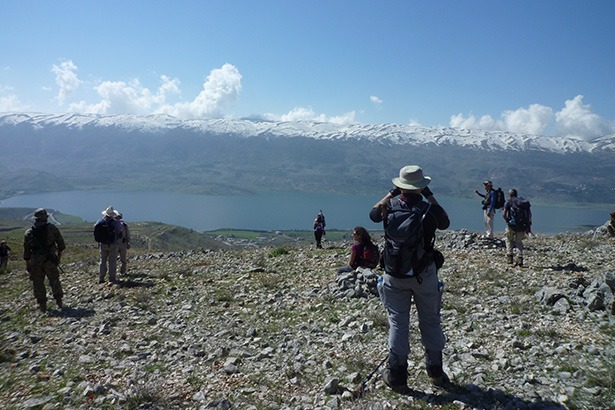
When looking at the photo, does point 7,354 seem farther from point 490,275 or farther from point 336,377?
point 490,275

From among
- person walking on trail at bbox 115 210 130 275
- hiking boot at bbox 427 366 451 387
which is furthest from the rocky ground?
person walking on trail at bbox 115 210 130 275

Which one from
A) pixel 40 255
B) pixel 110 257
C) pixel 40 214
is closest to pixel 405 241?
A: pixel 40 214

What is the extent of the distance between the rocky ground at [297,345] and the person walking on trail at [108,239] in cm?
94

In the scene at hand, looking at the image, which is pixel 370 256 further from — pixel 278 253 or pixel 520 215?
pixel 278 253

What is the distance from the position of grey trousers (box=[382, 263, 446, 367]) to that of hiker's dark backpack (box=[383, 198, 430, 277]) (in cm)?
21

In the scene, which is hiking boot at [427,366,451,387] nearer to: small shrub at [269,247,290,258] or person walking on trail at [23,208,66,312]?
person walking on trail at [23,208,66,312]

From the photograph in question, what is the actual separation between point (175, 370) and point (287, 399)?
2308 millimetres

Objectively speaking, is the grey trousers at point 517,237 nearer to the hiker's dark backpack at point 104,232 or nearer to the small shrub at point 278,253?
the small shrub at point 278,253

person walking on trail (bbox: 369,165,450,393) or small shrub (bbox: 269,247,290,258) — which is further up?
person walking on trail (bbox: 369,165,450,393)

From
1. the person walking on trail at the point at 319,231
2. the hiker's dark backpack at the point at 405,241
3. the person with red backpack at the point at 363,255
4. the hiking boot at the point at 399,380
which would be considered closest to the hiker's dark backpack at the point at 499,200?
the person with red backpack at the point at 363,255

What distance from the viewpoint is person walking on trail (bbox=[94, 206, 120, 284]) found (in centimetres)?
1349

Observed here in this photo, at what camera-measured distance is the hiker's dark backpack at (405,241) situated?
5023 mm

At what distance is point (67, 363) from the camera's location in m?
7.01

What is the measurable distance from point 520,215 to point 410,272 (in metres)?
9.72
